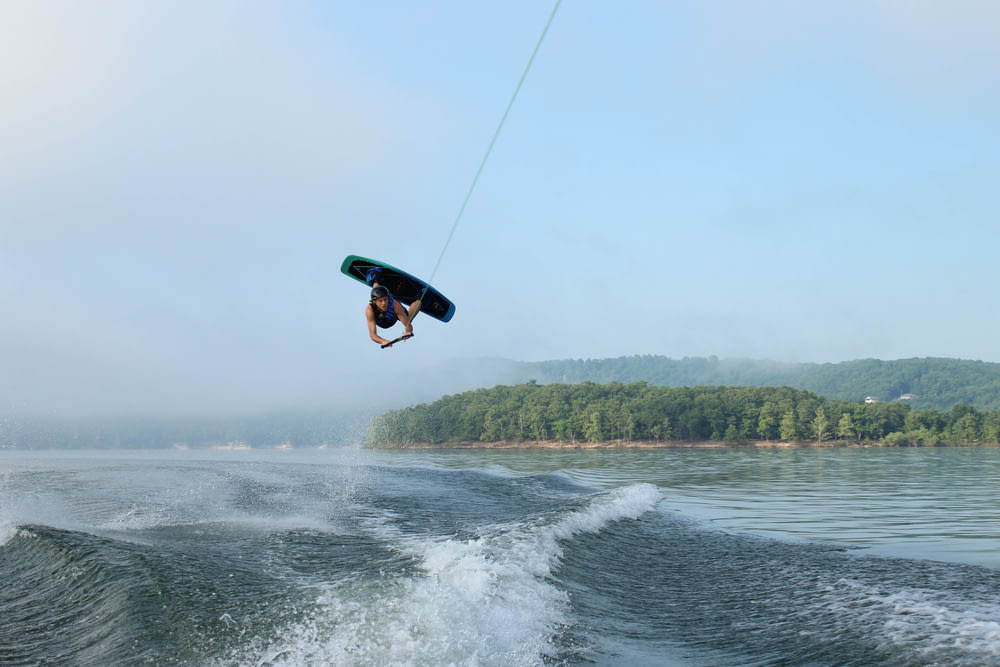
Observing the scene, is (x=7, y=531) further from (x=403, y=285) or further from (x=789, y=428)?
(x=789, y=428)

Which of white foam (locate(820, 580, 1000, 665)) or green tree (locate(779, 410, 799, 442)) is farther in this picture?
green tree (locate(779, 410, 799, 442))

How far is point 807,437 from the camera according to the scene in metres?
123

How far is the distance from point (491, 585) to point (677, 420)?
409 feet

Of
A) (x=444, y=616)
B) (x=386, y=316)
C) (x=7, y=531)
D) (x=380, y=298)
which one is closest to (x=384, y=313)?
(x=386, y=316)

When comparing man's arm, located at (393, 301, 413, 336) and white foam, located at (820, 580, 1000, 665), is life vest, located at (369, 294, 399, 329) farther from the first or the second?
white foam, located at (820, 580, 1000, 665)

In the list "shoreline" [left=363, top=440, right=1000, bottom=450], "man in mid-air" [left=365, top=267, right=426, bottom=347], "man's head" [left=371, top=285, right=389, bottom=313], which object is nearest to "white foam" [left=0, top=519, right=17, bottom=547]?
"man in mid-air" [left=365, top=267, right=426, bottom=347]

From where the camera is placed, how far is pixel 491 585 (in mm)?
9508

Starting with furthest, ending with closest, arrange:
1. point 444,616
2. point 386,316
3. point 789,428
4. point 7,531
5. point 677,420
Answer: point 677,420 < point 789,428 < point 386,316 < point 7,531 < point 444,616

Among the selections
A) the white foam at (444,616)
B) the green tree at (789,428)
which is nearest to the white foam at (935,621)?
the white foam at (444,616)

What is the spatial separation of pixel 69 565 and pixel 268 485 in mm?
16321

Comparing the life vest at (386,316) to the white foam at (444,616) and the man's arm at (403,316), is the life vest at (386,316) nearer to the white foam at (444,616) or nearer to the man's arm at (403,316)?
the man's arm at (403,316)

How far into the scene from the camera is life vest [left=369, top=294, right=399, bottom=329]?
14.0m

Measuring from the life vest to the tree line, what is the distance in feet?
384

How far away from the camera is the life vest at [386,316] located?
553 inches
